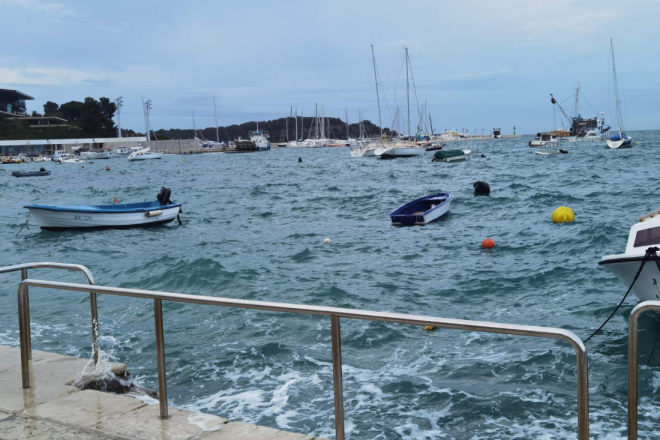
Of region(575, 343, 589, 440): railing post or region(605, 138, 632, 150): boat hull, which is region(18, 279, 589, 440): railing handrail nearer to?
region(575, 343, 589, 440): railing post

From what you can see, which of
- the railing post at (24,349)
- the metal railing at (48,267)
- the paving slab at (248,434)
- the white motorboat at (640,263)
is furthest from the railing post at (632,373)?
the white motorboat at (640,263)

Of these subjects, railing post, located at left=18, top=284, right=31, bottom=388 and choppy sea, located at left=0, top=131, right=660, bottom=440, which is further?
choppy sea, located at left=0, top=131, right=660, bottom=440

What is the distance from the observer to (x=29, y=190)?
50500 mm

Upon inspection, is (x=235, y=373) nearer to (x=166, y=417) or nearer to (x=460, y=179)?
(x=166, y=417)

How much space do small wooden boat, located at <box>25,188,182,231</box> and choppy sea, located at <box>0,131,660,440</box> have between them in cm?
49

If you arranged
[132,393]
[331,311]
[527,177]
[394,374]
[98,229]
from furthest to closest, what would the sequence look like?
1. [527,177]
2. [98,229]
3. [394,374]
4. [132,393]
5. [331,311]

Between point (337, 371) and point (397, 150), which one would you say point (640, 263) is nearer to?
point (337, 371)

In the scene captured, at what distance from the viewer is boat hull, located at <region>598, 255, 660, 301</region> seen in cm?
887

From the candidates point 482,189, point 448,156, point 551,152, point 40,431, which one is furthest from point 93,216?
point 551,152

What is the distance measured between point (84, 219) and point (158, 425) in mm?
22162

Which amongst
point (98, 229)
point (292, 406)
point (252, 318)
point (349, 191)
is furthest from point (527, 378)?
point (349, 191)

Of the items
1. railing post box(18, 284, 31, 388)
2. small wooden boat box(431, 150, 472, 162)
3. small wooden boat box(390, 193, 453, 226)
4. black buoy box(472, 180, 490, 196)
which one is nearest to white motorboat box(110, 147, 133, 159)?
small wooden boat box(431, 150, 472, 162)

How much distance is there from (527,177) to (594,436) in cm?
4185

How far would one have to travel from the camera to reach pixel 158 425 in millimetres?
4457
